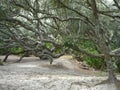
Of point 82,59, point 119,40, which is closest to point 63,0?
point 119,40

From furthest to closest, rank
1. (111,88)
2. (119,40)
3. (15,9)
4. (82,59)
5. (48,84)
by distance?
(82,59), (119,40), (15,9), (48,84), (111,88)

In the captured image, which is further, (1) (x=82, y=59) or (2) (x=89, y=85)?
(1) (x=82, y=59)

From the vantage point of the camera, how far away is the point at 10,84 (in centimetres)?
810

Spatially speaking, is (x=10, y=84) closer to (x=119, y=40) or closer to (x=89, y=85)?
(x=89, y=85)

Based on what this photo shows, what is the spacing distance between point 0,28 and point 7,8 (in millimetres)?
1918

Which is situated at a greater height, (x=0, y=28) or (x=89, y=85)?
(x=0, y=28)

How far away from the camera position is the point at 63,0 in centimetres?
785

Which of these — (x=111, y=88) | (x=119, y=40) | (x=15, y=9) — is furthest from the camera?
(x=119, y=40)

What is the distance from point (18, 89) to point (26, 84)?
39 cm

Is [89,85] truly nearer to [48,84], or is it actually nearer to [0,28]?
[48,84]

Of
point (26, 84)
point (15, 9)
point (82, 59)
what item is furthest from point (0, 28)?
point (82, 59)

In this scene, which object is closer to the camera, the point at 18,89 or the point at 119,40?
the point at 18,89

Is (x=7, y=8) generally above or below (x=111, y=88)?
above

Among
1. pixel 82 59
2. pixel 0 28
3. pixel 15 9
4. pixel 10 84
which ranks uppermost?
pixel 15 9
